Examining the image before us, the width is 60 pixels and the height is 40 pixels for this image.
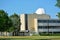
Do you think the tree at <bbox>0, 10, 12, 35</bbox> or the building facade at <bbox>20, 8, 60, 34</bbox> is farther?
the building facade at <bbox>20, 8, 60, 34</bbox>

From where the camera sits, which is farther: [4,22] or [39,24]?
[39,24]

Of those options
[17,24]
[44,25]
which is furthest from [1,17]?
[44,25]

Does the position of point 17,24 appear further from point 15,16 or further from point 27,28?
point 27,28

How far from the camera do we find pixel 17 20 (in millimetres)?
88875

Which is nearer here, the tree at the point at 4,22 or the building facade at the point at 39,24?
the tree at the point at 4,22

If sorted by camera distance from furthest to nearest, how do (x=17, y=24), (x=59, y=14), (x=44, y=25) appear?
(x=44, y=25) < (x=17, y=24) < (x=59, y=14)

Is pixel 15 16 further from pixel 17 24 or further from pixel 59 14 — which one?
pixel 59 14

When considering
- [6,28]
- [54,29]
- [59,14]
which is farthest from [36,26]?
[59,14]

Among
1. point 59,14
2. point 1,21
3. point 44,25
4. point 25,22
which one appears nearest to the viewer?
point 59,14

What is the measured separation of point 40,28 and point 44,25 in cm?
269

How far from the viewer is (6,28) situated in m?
71.8

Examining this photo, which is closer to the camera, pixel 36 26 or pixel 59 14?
pixel 59 14

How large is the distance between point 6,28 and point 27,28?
44.1 m

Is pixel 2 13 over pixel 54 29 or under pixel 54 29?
over
